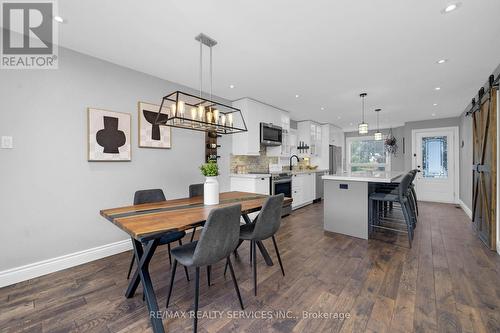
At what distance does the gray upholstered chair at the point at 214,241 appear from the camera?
1537 mm

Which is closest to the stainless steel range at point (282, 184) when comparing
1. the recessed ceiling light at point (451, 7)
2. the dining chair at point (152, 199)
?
the dining chair at point (152, 199)

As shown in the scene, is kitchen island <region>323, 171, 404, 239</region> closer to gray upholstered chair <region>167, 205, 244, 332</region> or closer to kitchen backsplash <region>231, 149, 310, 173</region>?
kitchen backsplash <region>231, 149, 310, 173</region>

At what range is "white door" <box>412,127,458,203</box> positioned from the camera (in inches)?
241

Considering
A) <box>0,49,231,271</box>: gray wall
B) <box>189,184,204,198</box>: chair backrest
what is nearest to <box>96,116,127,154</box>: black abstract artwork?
<box>0,49,231,271</box>: gray wall

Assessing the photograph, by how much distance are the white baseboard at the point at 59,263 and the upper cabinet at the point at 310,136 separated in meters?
5.20

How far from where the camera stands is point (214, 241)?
160 cm

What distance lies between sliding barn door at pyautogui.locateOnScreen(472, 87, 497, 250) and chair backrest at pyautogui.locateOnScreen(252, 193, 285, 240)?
2985 millimetres

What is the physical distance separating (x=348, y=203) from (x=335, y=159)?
4.67 meters

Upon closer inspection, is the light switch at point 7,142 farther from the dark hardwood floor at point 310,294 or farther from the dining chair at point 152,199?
the dark hardwood floor at point 310,294

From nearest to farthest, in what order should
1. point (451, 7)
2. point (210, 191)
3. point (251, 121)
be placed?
1. point (451, 7)
2. point (210, 191)
3. point (251, 121)

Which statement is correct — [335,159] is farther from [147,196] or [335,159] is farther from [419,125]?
[147,196]

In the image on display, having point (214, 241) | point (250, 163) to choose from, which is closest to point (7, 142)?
point (214, 241)

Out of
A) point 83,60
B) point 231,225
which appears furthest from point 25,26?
point 231,225

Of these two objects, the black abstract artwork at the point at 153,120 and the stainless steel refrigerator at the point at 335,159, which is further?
the stainless steel refrigerator at the point at 335,159
